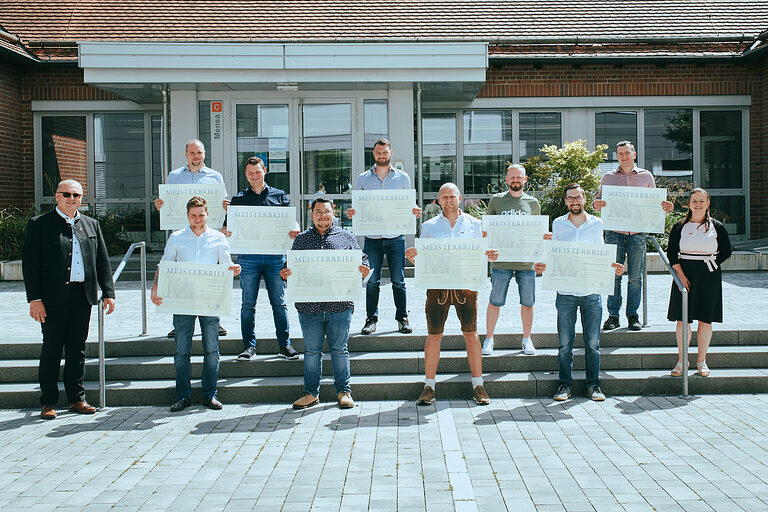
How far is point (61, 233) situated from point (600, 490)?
16.6 ft

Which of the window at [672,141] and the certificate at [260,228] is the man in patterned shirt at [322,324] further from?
the window at [672,141]

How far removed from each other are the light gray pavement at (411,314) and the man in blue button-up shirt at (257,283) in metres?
0.54

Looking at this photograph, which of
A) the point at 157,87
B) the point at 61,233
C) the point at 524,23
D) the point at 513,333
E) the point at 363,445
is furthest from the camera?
the point at 524,23

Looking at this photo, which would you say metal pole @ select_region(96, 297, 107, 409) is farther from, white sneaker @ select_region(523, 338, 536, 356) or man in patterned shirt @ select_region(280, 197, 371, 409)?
white sneaker @ select_region(523, 338, 536, 356)

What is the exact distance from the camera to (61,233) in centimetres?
688

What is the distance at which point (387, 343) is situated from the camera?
7.95 meters

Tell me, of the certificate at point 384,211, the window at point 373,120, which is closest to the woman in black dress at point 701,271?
the certificate at point 384,211

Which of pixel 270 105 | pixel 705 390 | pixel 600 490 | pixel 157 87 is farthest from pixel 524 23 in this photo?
pixel 600 490

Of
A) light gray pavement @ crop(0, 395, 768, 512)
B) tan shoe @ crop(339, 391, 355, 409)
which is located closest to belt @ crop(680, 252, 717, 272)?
light gray pavement @ crop(0, 395, 768, 512)

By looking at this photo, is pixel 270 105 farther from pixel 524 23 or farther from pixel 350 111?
pixel 524 23

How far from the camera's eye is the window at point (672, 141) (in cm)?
1706

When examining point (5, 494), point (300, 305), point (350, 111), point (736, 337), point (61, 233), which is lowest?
point (5, 494)

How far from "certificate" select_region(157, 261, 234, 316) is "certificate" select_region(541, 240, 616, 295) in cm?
294

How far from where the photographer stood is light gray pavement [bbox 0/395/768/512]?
4.65 meters
